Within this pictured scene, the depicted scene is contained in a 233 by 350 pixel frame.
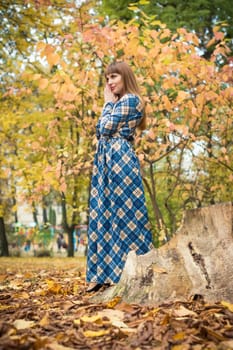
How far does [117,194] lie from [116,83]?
984mm

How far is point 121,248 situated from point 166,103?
2.60 m

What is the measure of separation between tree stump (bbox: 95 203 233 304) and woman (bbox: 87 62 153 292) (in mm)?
537

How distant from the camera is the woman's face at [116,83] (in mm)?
4230

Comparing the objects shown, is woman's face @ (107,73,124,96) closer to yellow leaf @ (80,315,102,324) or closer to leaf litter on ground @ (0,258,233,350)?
leaf litter on ground @ (0,258,233,350)

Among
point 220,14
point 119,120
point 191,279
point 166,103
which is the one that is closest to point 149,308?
point 191,279

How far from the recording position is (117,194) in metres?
4.07

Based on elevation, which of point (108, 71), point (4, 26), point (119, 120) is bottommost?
point (119, 120)

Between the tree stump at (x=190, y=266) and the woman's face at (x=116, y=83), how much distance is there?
1.39 meters

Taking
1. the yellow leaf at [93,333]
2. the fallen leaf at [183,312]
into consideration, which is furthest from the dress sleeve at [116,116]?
the yellow leaf at [93,333]

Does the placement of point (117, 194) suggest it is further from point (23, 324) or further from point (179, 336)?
point (179, 336)

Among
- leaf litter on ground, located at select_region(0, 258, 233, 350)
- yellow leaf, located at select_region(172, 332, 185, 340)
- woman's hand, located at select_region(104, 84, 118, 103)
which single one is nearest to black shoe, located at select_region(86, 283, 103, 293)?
leaf litter on ground, located at select_region(0, 258, 233, 350)

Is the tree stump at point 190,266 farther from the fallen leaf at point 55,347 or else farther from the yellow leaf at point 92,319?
the fallen leaf at point 55,347

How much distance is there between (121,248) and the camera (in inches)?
158

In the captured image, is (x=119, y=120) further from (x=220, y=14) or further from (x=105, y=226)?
(x=220, y=14)
